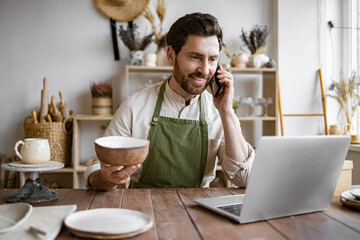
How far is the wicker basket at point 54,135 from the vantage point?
300cm

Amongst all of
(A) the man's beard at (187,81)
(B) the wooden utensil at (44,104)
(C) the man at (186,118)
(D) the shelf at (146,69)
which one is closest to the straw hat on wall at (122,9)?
(D) the shelf at (146,69)

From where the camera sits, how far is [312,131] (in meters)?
3.61

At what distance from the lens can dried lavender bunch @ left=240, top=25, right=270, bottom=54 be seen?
334 cm

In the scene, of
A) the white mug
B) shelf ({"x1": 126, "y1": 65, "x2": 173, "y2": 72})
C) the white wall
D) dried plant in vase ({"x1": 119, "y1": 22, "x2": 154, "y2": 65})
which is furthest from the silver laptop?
the white wall

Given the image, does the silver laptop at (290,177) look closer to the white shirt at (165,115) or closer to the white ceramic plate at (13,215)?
the white ceramic plate at (13,215)

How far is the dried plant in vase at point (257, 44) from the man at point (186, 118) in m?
1.61

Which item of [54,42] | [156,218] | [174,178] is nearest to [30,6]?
[54,42]

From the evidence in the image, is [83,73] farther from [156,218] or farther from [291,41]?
[156,218]

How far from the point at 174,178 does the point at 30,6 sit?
103 inches

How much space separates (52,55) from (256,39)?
204cm

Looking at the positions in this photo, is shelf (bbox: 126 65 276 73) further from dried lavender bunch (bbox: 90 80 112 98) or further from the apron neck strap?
the apron neck strap

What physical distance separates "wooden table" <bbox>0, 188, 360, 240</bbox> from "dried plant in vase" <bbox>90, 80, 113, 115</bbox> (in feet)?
6.38

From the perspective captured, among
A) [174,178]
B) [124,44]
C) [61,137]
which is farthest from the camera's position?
[124,44]

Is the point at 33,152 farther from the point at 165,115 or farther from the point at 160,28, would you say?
the point at 160,28
